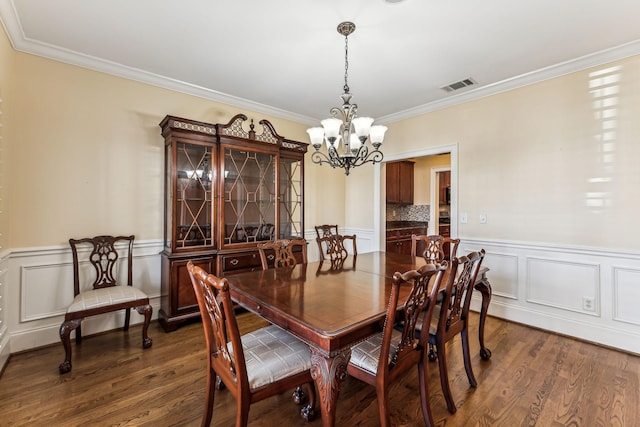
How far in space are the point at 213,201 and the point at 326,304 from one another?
2.11m

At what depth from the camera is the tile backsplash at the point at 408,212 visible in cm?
602

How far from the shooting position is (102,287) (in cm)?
279

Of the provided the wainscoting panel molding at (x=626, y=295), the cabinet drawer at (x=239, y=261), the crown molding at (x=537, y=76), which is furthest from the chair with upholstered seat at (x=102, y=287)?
the wainscoting panel molding at (x=626, y=295)

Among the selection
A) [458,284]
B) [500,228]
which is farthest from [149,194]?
[500,228]

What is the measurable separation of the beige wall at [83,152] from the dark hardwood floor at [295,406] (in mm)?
1133

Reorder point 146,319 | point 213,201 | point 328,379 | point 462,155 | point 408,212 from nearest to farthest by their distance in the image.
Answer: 1. point 328,379
2. point 146,319
3. point 213,201
4. point 462,155
5. point 408,212

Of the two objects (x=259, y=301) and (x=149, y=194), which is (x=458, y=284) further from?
(x=149, y=194)

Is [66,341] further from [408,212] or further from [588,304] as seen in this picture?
[408,212]

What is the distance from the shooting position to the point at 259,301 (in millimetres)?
1628

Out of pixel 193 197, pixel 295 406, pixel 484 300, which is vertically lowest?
pixel 295 406

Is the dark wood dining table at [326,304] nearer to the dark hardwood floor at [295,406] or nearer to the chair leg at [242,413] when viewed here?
the chair leg at [242,413]

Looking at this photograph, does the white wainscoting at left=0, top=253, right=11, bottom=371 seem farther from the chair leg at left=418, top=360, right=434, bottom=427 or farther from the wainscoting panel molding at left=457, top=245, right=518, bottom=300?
the wainscoting panel molding at left=457, top=245, right=518, bottom=300

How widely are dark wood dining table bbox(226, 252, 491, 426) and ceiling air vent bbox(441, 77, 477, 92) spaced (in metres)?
2.14

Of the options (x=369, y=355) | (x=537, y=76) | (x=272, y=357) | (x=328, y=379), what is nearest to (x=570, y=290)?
(x=537, y=76)
